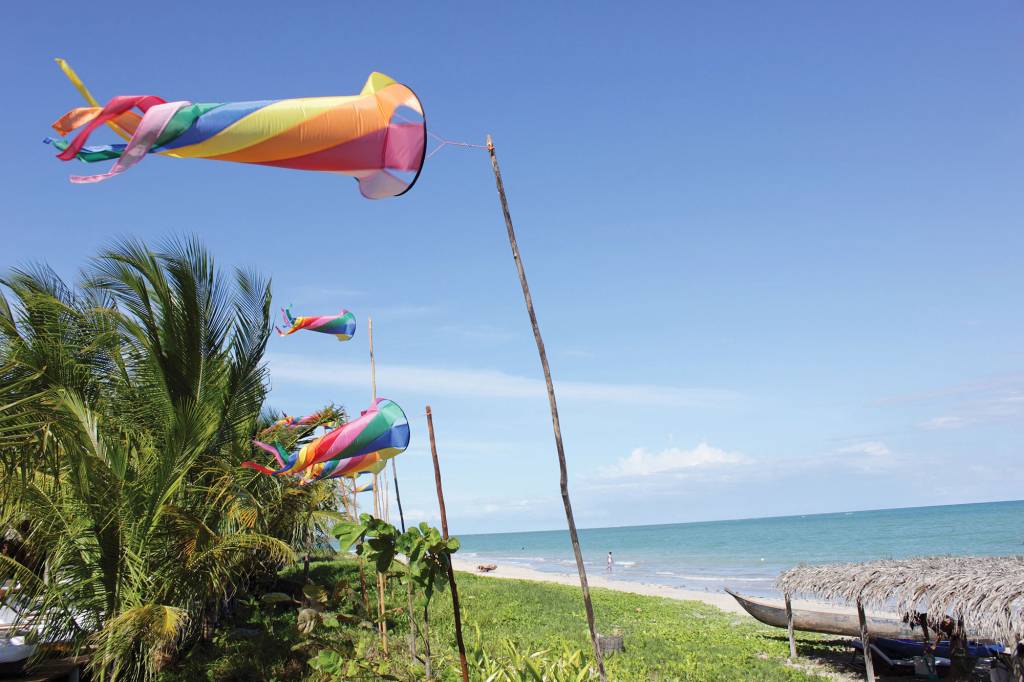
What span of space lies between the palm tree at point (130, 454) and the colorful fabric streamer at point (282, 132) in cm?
247

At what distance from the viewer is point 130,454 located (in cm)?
660

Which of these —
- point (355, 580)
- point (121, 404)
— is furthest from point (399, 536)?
point (355, 580)

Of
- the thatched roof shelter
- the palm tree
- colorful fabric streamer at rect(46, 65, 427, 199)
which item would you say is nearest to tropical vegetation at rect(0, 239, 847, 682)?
the palm tree

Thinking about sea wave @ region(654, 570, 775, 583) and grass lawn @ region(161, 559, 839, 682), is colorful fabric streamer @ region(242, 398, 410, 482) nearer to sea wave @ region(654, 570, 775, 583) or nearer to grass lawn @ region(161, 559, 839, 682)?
grass lawn @ region(161, 559, 839, 682)

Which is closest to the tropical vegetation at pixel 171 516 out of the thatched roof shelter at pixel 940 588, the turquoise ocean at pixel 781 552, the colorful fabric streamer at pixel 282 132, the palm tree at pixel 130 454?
the palm tree at pixel 130 454

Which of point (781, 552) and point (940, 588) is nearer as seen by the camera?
point (940, 588)

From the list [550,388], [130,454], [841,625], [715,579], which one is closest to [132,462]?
[130,454]

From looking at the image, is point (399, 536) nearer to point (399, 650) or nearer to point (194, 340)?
point (194, 340)

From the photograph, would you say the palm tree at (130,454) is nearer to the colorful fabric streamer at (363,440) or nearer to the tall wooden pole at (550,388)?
the colorful fabric streamer at (363,440)

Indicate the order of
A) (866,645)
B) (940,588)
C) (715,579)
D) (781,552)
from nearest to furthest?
(940,588)
(866,645)
(715,579)
(781,552)

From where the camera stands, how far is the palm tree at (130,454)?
525 centimetres

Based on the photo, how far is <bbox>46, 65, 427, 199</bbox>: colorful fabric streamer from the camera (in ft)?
7.66

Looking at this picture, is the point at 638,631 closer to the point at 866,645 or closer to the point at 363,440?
the point at 866,645

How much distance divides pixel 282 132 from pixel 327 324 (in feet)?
18.0
